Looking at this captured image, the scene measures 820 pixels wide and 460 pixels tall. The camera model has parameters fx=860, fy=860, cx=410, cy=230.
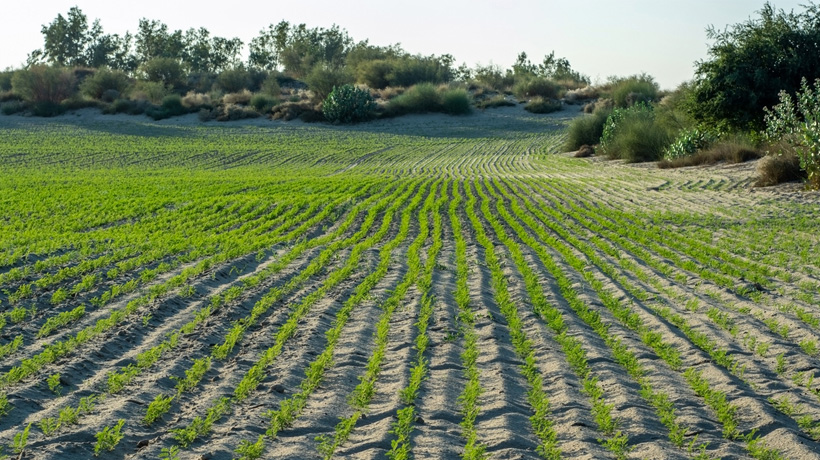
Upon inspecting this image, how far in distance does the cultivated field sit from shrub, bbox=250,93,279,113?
136 ft

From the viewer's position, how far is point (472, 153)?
4209cm

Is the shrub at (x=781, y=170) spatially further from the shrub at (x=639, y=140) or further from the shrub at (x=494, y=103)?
the shrub at (x=494, y=103)

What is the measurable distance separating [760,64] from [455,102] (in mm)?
33277

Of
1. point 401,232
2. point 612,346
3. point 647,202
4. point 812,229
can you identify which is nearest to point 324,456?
point 612,346

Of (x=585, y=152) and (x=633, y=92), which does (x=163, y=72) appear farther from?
(x=585, y=152)

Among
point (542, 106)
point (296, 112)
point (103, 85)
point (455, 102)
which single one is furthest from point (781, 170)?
point (103, 85)

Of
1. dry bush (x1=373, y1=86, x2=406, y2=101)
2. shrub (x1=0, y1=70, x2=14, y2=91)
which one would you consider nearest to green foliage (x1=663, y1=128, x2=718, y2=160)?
dry bush (x1=373, y1=86, x2=406, y2=101)

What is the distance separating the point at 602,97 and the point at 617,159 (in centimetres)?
2806

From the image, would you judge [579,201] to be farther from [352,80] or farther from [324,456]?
[352,80]

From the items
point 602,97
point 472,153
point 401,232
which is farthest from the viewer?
point 602,97

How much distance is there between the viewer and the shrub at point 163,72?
81.1 meters

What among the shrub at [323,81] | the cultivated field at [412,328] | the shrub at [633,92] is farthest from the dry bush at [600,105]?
the cultivated field at [412,328]

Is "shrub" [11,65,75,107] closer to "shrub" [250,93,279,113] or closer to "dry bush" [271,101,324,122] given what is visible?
"shrub" [250,93,279,113]

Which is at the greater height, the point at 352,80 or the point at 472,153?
the point at 352,80
